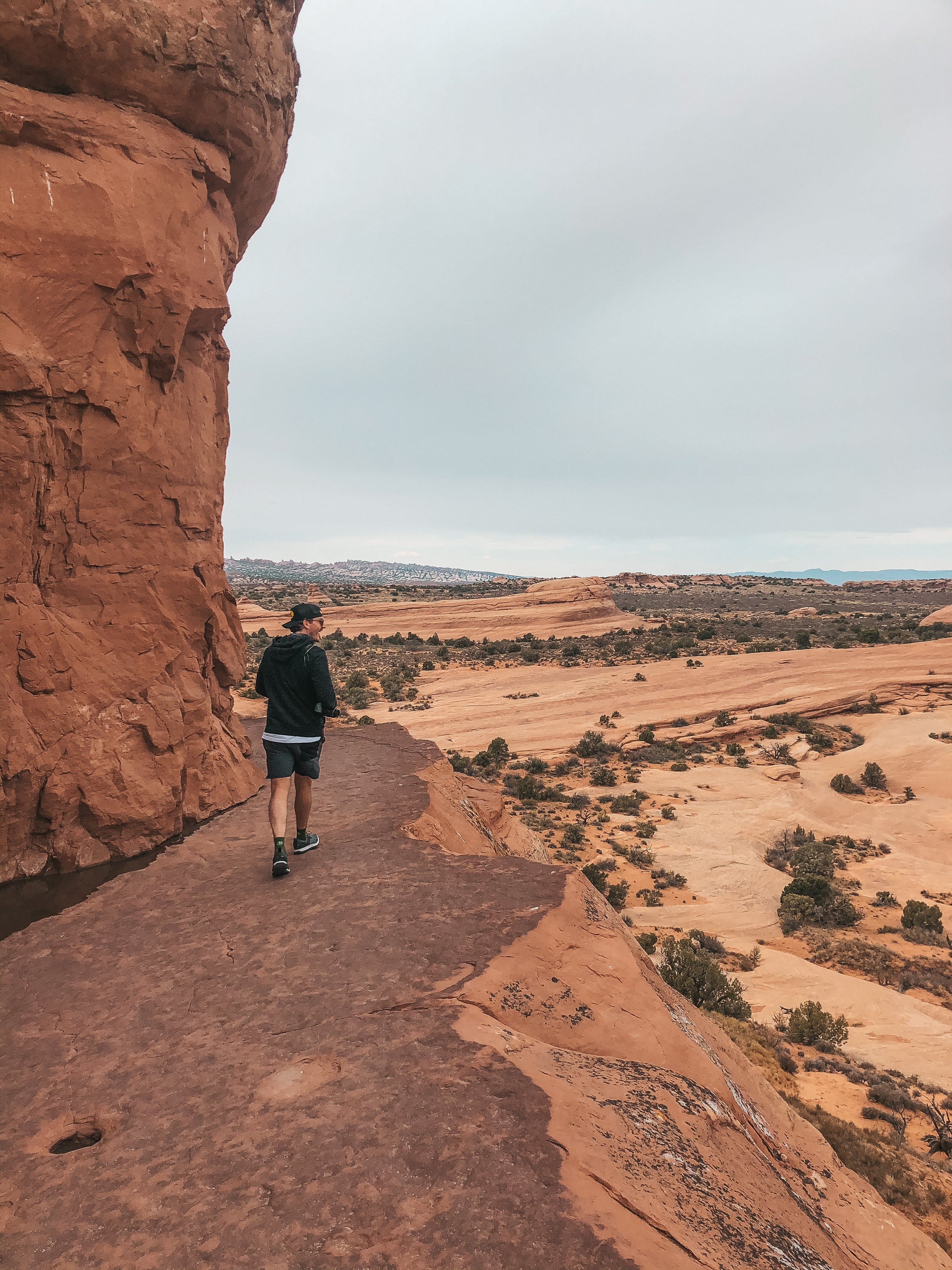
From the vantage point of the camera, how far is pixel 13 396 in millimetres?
5613

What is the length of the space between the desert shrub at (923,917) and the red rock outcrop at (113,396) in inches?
457

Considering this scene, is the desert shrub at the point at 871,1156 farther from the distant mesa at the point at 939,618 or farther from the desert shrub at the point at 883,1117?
the distant mesa at the point at 939,618

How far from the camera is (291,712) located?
17.6ft

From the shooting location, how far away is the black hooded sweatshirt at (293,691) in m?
5.31

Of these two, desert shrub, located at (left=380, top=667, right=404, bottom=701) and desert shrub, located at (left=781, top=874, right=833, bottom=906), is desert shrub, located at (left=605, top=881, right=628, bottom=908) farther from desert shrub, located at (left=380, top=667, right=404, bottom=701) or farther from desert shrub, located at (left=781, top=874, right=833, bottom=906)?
desert shrub, located at (left=380, top=667, right=404, bottom=701)

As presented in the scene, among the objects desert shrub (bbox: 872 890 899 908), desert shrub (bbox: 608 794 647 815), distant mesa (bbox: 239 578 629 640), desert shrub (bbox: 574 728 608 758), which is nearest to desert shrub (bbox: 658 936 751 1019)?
desert shrub (bbox: 872 890 899 908)

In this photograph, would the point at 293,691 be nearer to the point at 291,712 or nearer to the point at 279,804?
the point at 291,712

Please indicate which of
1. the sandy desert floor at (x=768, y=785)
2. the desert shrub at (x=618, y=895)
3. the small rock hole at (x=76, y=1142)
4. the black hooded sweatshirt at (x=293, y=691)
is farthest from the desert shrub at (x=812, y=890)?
the small rock hole at (x=76, y=1142)

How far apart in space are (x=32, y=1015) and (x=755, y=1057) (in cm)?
736

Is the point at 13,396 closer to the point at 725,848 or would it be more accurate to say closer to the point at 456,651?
the point at 725,848

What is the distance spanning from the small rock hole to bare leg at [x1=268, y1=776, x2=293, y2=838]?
256 cm

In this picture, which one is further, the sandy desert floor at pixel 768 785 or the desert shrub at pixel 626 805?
the desert shrub at pixel 626 805

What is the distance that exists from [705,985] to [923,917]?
565 centimetres

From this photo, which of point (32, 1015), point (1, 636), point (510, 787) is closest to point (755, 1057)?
point (32, 1015)
